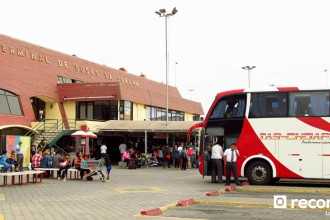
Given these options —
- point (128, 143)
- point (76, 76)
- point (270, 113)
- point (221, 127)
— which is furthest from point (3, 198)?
point (76, 76)

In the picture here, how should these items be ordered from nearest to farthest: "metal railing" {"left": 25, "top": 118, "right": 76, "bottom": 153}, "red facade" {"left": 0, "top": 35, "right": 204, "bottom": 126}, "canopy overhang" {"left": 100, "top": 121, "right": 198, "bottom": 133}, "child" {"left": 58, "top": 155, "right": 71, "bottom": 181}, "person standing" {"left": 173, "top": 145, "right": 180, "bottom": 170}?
"child" {"left": 58, "top": 155, "right": 71, "bottom": 181} < "person standing" {"left": 173, "top": 145, "right": 180, "bottom": 170} < "canopy overhang" {"left": 100, "top": 121, "right": 198, "bottom": 133} < "metal railing" {"left": 25, "top": 118, "right": 76, "bottom": 153} < "red facade" {"left": 0, "top": 35, "right": 204, "bottom": 126}

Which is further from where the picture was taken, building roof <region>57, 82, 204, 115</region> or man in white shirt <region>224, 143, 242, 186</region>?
building roof <region>57, 82, 204, 115</region>

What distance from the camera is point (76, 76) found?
41.4 m

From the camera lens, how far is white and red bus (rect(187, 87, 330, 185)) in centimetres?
1741

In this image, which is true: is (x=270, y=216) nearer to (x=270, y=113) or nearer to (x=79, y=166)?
(x=270, y=113)

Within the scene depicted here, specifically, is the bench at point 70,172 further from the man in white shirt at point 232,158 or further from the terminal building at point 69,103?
the terminal building at point 69,103

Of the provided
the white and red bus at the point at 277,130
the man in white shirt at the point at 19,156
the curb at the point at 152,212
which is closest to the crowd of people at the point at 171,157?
the man in white shirt at the point at 19,156

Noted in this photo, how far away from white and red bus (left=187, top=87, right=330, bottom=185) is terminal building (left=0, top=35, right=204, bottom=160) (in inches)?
549

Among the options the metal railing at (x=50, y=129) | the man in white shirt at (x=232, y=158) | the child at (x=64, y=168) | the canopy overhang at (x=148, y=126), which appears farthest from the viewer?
the metal railing at (x=50, y=129)

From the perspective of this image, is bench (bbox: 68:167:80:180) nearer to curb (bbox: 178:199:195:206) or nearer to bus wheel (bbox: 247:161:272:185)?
bus wheel (bbox: 247:161:272:185)

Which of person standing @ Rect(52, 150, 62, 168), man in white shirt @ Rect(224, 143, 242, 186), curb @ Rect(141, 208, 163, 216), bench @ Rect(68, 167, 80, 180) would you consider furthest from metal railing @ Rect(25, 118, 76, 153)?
curb @ Rect(141, 208, 163, 216)

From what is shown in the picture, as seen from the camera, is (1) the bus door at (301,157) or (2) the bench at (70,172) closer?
(1) the bus door at (301,157)

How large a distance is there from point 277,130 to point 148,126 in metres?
16.7

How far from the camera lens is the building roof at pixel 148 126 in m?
32.7
